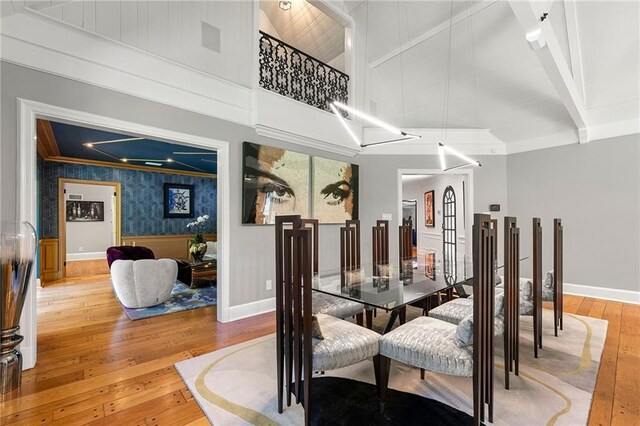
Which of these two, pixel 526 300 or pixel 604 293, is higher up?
pixel 526 300

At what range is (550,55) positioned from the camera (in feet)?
8.75

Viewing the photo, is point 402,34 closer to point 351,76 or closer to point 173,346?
point 351,76

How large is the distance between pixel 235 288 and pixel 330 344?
6.98ft

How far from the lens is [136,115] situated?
2.88 m

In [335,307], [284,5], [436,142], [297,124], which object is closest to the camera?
[335,307]

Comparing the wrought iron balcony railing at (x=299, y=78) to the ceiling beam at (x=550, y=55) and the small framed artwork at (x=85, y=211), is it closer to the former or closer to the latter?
A: the ceiling beam at (x=550, y=55)

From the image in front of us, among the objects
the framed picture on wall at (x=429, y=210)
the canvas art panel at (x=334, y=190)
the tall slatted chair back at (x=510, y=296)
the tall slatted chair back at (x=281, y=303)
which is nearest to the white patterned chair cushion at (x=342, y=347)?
the tall slatted chair back at (x=281, y=303)

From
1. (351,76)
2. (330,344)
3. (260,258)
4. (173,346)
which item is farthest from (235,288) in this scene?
(351,76)

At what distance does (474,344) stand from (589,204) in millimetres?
4415

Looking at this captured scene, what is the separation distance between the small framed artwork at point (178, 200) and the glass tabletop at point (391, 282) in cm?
620

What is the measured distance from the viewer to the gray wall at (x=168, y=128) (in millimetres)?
2279

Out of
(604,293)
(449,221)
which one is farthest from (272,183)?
(449,221)

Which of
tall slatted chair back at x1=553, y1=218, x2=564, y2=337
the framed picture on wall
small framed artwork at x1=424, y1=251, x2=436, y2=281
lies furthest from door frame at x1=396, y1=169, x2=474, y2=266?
the framed picture on wall

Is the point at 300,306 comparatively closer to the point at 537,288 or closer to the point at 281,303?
the point at 281,303
